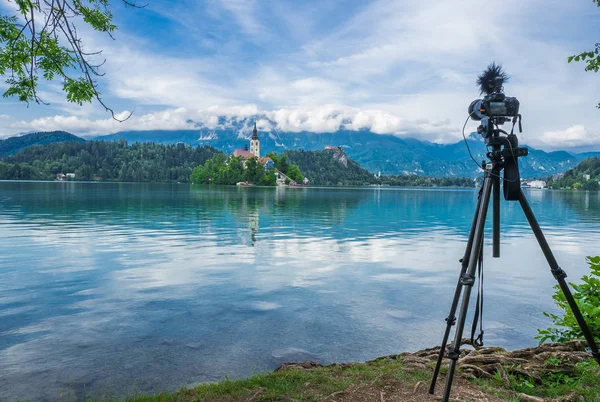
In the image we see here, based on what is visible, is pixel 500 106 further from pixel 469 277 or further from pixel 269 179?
pixel 269 179

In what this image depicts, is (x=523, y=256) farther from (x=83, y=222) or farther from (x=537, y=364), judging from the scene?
(x=83, y=222)

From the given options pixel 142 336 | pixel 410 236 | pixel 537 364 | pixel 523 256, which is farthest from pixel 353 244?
pixel 537 364

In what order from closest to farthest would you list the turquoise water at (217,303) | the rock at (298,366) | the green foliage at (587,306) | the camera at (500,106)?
the camera at (500,106) < the green foliage at (587,306) < the rock at (298,366) < the turquoise water at (217,303)

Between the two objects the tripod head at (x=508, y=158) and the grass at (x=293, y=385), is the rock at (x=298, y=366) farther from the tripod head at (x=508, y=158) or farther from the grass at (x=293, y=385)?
the tripod head at (x=508, y=158)

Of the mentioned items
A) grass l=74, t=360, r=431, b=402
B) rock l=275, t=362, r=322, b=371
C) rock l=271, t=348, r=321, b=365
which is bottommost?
rock l=271, t=348, r=321, b=365

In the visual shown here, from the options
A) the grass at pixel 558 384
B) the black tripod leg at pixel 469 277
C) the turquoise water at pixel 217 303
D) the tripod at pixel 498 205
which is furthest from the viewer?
the turquoise water at pixel 217 303

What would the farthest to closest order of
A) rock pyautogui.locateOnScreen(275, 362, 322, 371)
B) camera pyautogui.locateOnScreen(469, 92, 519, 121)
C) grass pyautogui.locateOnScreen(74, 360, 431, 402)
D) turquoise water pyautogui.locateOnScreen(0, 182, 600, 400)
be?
turquoise water pyautogui.locateOnScreen(0, 182, 600, 400), rock pyautogui.locateOnScreen(275, 362, 322, 371), grass pyautogui.locateOnScreen(74, 360, 431, 402), camera pyautogui.locateOnScreen(469, 92, 519, 121)

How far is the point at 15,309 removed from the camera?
11242 millimetres

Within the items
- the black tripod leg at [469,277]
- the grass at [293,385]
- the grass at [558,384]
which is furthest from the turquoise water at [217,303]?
the black tripod leg at [469,277]

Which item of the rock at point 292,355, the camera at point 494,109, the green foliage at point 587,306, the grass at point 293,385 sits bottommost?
the rock at point 292,355

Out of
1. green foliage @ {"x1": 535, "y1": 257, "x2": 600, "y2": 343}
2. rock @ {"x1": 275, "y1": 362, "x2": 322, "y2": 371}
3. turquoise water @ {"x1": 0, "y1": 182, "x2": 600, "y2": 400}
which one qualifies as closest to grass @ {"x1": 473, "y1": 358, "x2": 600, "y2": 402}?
green foliage @ {"x1": 535, "y1": 257, "x2": 600, "y2": 343}

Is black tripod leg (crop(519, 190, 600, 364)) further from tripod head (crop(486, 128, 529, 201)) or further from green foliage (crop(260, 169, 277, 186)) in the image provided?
green foliage (crop(260, 169, 277, 186))

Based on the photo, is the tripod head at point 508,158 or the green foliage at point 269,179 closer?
the tripod head at point 508,158

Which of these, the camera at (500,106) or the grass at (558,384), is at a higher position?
the camera at (500,106)
